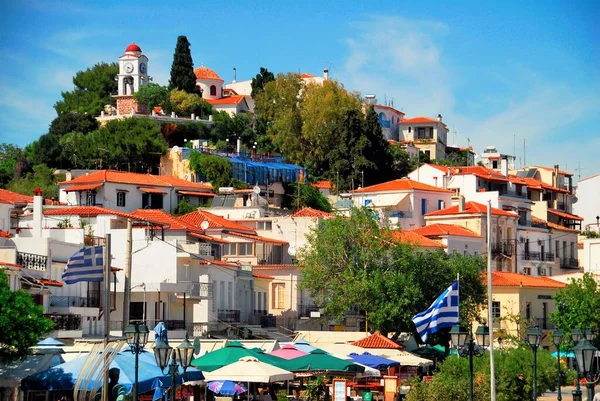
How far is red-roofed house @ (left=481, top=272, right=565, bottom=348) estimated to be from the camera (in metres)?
79.6

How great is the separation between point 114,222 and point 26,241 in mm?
17997

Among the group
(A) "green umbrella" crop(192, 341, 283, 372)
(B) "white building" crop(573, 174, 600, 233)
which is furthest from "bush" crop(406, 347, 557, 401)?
(B) "white building" crop(573, 174, 600, 233)

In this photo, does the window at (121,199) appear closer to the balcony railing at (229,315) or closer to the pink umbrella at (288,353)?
the balcony railing at (229,315)

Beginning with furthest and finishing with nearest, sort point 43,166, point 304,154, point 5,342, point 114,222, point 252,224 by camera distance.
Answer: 1. point 304,154
2. point 43,166
3. point 252,224
4. point 114,222
5. point 5,342

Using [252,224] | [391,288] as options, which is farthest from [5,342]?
[252,224]

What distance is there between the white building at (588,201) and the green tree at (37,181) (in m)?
44.7

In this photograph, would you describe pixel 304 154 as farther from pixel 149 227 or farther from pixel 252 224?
pixel 149 227

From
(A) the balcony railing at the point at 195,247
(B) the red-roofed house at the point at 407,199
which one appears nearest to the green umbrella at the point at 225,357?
(A) the balcony railing at the point at 195,247

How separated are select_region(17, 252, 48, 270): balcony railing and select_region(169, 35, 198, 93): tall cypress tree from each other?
250 ft

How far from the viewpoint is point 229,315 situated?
216ft

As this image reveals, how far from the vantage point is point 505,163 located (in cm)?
10556

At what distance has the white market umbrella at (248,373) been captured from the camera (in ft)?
132

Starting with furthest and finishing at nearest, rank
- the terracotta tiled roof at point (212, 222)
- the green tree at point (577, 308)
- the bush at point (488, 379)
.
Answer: the terracotta tiled roof at point (212, 222) → the green tree at point (577, 308) → the bush at point (488, 379)

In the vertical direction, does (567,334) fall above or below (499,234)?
below
